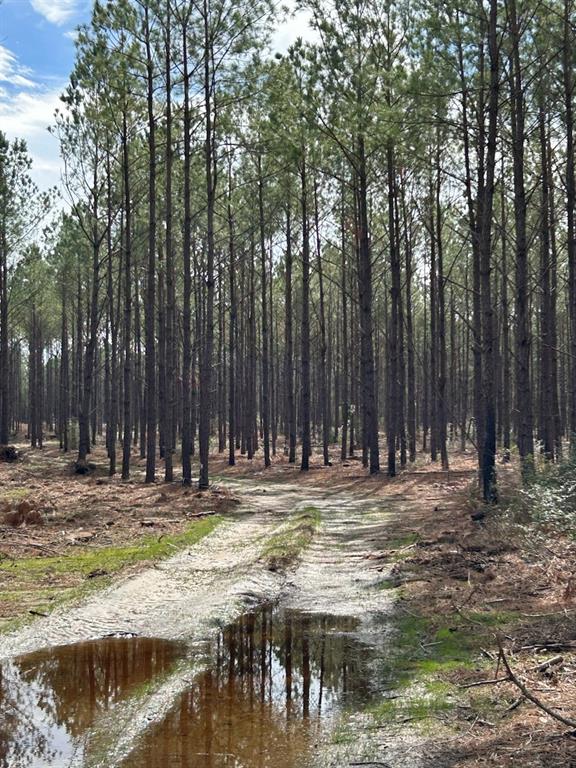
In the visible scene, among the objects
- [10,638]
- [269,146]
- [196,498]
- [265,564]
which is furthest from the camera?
[269,146]

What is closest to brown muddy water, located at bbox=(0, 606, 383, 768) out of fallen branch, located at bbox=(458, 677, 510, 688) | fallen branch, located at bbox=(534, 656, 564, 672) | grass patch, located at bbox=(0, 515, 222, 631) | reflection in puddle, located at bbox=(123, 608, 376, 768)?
reflection in puddle, located at bbox=(123, 608, 376, 768)

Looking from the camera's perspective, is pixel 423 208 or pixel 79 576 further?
pixel 423 208

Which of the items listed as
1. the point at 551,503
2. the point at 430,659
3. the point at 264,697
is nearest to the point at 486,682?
the point at 430,659

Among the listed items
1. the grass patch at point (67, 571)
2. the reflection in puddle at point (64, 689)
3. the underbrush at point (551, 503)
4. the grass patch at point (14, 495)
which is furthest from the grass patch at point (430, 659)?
the grass patch at point (14, 495)

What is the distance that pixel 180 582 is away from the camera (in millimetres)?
8812

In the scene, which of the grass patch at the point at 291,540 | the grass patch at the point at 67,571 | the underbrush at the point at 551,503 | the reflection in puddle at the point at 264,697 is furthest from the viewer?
the grass patch at the point at 291,540

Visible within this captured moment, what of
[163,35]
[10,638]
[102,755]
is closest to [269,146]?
[163,35]

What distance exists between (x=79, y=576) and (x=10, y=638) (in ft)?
7.97

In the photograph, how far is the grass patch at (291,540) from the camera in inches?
391

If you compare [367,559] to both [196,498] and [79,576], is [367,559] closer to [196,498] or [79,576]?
[79,576]

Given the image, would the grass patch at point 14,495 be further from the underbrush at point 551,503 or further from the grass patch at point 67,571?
the underbrush at point 551,503

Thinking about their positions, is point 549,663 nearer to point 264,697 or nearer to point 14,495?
point 264,697

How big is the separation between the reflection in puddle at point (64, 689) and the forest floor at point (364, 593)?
0.85ft

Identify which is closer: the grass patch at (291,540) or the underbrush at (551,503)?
the underbrush at (551,503)
